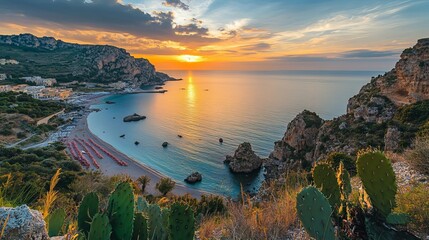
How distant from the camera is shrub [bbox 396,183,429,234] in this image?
2.74 m

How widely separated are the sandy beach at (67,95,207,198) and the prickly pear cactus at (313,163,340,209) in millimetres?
20846

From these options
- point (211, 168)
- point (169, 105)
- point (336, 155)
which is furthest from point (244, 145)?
point (169, 105)

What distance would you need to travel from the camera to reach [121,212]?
6.75 ft

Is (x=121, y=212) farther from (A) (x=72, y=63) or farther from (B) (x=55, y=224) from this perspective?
(A) (x=72, y=63)

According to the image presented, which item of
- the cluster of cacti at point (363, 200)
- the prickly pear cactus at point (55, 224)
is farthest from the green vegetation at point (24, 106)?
the cluster of cacti at point (363, 200)

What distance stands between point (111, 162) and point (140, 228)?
101 feet

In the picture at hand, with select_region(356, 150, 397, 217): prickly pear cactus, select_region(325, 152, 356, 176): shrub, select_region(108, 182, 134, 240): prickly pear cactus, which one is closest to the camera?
select_region(108, 182, 134, 240): prickly pear cactus

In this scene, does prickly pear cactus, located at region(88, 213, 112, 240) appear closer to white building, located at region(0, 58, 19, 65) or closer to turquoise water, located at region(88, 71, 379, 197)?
turquoise water, located at region(88, 71, 379, 197)

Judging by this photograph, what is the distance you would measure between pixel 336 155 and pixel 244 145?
1868 centimetres

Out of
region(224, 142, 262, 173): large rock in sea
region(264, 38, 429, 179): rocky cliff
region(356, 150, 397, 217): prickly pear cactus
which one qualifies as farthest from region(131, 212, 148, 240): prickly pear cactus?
region(224, 142, 262, 173): large rock in sea

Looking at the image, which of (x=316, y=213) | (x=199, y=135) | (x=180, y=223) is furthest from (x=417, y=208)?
(x=199, y=135)

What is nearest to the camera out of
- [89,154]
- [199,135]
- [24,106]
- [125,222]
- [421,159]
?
[125,222]

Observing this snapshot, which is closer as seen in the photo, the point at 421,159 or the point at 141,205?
the point at 141,205

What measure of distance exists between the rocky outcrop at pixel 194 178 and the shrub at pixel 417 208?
931 inches
